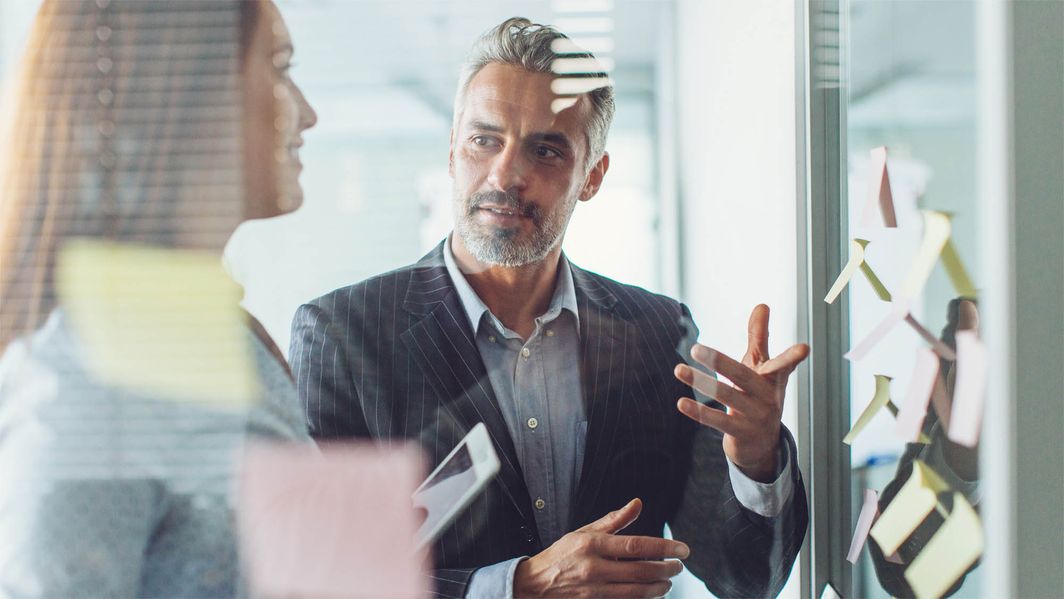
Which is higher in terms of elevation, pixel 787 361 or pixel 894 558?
pixel 787 361

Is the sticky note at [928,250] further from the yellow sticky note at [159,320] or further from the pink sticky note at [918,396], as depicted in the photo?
the yellow sticky note at [159,320]

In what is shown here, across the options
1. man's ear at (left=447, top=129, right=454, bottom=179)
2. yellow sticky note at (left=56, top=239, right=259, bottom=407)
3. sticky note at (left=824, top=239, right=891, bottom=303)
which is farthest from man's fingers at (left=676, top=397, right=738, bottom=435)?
yellow sticky note at (left=56, top=239, right=259, bottom=407)

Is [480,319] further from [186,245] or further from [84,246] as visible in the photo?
[84,246]

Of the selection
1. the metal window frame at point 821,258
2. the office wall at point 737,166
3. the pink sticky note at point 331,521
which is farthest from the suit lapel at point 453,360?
the metal window frame at point 821,258

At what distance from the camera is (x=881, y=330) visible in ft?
3.50

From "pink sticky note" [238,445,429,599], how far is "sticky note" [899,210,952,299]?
685mm

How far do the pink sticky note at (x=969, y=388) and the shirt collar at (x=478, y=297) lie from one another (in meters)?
0.48

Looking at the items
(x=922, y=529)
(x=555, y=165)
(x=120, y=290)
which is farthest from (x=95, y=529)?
(x=922, y=529)

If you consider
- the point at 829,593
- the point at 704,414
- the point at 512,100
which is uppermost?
the point at 512,100

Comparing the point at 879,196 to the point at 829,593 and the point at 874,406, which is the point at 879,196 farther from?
the point at 829,593

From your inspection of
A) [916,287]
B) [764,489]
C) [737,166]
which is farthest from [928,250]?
[764,489]

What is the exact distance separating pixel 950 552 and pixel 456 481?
62 centimetres

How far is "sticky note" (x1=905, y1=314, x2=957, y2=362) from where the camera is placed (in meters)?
0.93

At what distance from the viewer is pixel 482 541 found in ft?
3.64
